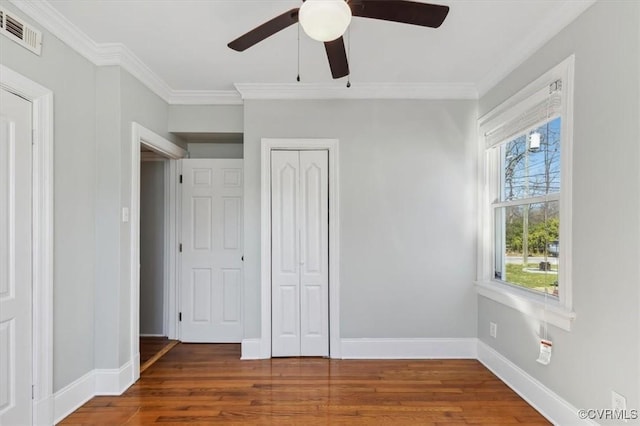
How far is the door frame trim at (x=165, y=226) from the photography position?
2932 mm

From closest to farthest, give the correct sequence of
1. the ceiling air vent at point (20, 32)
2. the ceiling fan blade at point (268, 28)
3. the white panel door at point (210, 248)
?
the ceiling fan blade at point (268, 28), the ceiling air vent at point (20, 32), the white panel door at point (210, 248)

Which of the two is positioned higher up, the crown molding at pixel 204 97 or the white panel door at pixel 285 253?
the crown molding at pixel 204 97

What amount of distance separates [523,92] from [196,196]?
3.21 meters

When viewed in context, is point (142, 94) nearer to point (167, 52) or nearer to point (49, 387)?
point (167, 52)

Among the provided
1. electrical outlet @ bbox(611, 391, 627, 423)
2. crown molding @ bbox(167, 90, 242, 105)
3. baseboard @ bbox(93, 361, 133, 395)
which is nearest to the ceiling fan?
crown molding @ bbox(167, 90, 242, 105)

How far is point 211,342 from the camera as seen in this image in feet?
12.9

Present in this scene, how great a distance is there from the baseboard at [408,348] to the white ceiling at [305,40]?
2.42 m

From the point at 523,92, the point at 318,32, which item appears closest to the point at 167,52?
the point at 318,32

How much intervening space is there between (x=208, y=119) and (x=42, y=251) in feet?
6.50

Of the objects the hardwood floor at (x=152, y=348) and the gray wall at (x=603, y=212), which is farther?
the hardwood floor at (x=152, y=348)

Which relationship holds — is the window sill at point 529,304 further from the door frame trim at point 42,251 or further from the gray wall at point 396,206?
the door frame trim at point 42,251

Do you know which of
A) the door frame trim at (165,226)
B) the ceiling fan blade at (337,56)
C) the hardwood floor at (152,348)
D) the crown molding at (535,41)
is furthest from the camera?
the hardwood floor at (152,348)

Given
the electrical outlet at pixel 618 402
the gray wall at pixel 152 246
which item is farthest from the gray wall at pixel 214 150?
the electrical outlet at pixel 618 402

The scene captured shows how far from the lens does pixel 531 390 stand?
255cm
